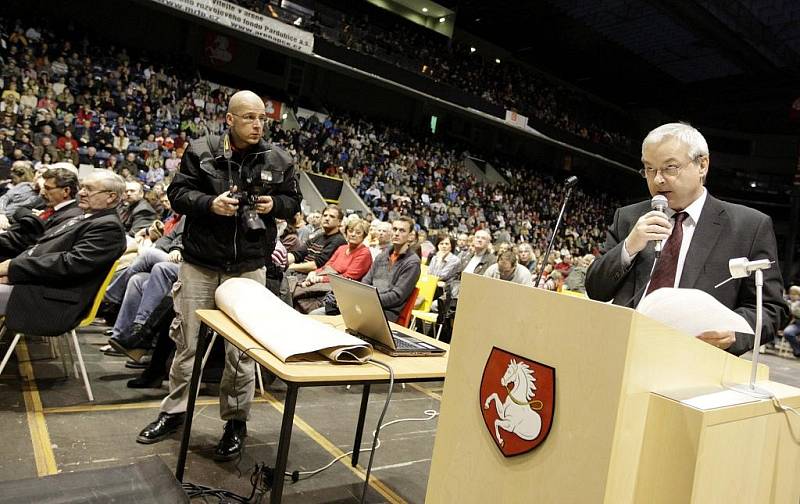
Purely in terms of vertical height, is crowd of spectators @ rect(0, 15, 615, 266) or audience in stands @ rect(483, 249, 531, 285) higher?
crowd of spectators @ rect(0, 15, 615, 266)

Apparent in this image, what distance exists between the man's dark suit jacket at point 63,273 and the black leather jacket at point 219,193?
27.7 inches

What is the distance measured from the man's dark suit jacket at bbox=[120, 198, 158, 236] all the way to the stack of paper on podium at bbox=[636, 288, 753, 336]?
4887mm

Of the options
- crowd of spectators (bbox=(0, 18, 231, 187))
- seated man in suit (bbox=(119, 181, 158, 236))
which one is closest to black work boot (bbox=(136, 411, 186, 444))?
seated man in suit (bbox=(119, 181, 158, 236))

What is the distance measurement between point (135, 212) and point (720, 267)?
16.6 feet

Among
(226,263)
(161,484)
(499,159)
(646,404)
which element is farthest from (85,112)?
(499,159)

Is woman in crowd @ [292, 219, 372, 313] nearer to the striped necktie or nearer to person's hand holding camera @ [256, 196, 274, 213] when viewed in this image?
person's hand holding camera @ [256, 196, 274, 213]

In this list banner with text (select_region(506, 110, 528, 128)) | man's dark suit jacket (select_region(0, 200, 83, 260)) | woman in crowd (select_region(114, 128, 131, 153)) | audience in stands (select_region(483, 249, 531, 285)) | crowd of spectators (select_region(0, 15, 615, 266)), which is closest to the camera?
man's dark suit jacket (select_region(0, 200, 83, 260))

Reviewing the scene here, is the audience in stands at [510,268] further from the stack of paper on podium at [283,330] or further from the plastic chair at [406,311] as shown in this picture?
the stack of paper on podium at [283,330]

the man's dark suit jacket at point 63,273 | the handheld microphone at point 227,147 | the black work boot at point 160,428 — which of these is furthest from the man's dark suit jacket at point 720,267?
the man's dark suit jacket at point 63,273

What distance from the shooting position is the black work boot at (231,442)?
2305mm

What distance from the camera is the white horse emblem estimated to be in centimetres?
99

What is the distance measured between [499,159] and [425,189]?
575 cm

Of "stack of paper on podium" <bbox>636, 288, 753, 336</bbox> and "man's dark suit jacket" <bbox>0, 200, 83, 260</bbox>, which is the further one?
"man's dark suit jacket" <bbox>0, 200, 83, 260</bbox>

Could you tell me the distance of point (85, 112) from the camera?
9.93 metres
